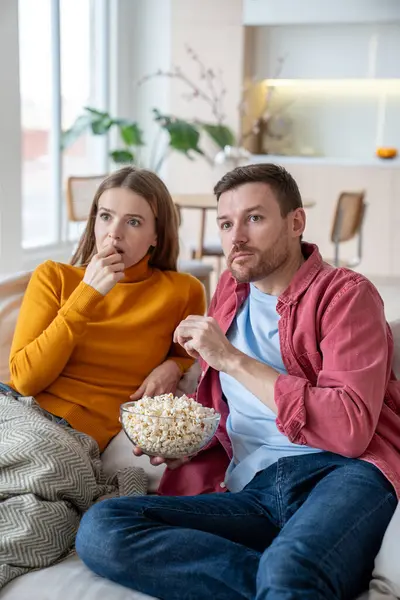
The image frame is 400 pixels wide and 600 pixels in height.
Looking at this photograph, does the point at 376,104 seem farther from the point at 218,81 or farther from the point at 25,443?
the point at 25,443

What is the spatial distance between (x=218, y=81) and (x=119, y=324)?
16.7ft

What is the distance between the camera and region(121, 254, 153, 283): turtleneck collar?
2182mm

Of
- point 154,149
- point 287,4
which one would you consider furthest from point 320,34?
point 154,149

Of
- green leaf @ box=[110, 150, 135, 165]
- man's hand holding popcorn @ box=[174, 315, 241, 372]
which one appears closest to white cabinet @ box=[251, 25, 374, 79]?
green leaf @ box=[110, 150, 135, 165]

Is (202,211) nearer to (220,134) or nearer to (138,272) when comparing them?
(220,134)

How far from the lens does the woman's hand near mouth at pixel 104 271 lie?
2.01 meters

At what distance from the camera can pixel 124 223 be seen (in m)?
2.13

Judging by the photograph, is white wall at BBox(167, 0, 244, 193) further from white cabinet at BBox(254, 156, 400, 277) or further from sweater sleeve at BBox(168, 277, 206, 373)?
sweater sleeve at BBox(168, 277, 206, 373)

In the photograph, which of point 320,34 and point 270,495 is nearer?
point 270,495

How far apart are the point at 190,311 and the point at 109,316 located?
218mm

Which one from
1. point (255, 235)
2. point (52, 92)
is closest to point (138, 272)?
point (255, 235)

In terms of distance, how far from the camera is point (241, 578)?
1481 mm

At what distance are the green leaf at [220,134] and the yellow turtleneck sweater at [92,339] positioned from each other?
15.1 ft


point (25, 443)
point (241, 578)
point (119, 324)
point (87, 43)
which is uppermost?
point (87, 43)
